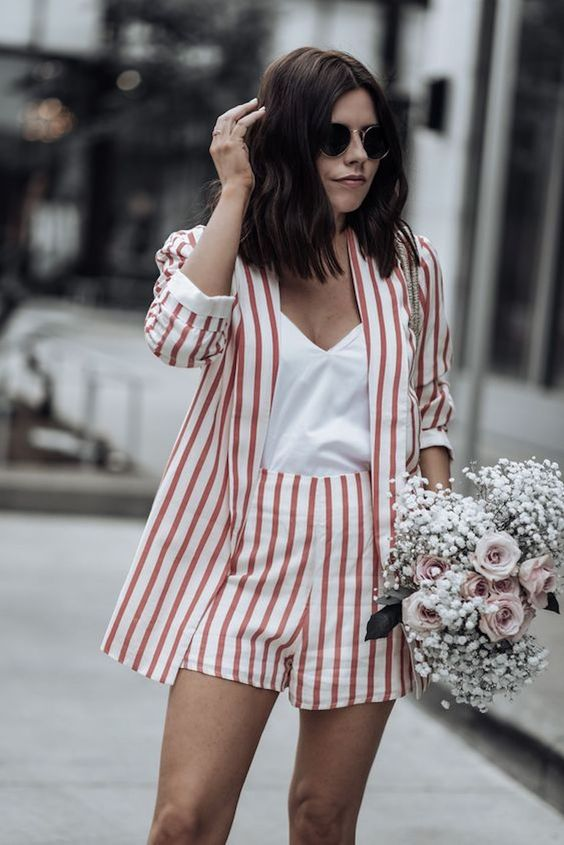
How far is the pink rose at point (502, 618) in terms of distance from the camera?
92.2 inches

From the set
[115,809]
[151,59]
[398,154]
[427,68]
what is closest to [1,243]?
[151,59]

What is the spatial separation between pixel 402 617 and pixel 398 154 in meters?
0.88

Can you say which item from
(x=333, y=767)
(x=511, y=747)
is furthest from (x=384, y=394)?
(x=511, y=747)

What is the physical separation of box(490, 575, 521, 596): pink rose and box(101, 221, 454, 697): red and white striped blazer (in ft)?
0.73

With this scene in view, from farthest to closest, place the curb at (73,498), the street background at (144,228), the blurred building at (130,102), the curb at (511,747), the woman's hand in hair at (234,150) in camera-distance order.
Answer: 1. the blurred building at (130,102)
2. the curb at (73,498)
3. the street background at (144,228)
4. the curb at (511,747)
5. the woman's hand in hair at (234,150)

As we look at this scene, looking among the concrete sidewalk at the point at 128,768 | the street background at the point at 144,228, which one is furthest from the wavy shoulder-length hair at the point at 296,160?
the street background at the point at 144,228

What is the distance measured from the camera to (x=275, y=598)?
→ 2496 millimetres

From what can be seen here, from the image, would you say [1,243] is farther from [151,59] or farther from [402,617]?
[402,617]

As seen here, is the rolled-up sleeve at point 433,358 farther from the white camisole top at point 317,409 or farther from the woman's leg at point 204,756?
the woman's leg at point 204,756

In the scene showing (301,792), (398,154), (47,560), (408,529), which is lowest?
(47,560)

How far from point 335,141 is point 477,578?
2.69ft

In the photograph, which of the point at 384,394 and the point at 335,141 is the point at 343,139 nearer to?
A: the point at 335,141

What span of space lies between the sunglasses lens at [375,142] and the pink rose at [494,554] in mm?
738

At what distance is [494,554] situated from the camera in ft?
7.79
